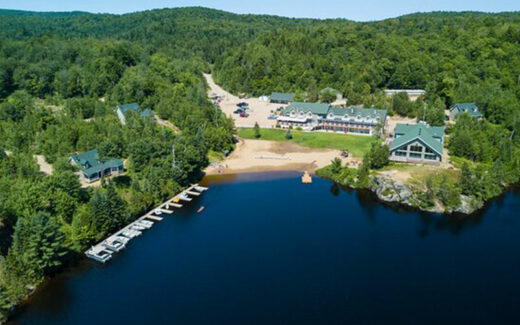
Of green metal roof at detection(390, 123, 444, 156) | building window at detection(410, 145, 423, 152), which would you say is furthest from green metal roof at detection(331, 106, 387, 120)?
building window at detection(410, 145, 423, 152)

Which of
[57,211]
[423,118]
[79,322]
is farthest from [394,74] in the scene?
[79,322]

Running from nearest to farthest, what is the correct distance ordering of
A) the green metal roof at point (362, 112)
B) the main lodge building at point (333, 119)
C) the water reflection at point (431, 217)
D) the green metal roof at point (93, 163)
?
Answer: the water reflection at point (431, 217) → the green metal roof at point (93, 163) → the main lodge building at point (333, 119) → the green metal roof at point (362, 112)

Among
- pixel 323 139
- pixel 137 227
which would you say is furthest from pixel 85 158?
pixel 323 139

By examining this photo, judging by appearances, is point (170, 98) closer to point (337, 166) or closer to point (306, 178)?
point (306, 178)

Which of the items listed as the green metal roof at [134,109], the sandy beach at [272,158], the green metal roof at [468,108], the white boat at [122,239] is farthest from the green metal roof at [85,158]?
the green metal roof at [468,108]

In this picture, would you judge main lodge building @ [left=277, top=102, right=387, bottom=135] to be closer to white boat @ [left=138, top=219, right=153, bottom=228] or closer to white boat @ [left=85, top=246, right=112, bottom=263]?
white boat @ [left=138, top=219, right=153, bottom=228]

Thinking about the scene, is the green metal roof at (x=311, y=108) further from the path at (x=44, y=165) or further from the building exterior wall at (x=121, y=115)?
the path at (x=44, y=165)
